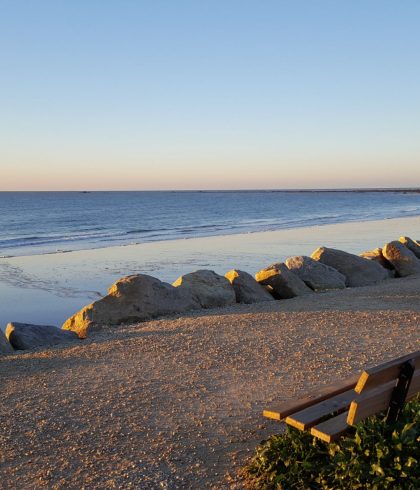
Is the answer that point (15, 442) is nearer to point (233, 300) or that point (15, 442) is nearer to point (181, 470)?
point (181, 470)

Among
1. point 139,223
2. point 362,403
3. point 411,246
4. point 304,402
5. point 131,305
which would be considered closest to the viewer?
point 362,403

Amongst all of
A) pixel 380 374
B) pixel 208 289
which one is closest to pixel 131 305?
pixel 208 289

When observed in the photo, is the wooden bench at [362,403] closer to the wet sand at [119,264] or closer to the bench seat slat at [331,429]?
the bench seat slat at [331,429]

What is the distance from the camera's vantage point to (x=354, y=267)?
42.7 feet

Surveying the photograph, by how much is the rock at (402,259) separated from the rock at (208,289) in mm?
4861

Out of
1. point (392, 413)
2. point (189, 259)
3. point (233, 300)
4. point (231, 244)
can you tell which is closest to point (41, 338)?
point (233, 300)

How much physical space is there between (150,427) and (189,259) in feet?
47.0

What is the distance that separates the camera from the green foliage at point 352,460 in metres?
3.55

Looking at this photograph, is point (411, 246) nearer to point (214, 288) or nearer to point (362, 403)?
point (214, 288)

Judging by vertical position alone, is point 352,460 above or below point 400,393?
below

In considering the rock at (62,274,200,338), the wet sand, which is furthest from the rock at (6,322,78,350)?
the wet sand

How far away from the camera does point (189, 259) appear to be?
63.6 feet

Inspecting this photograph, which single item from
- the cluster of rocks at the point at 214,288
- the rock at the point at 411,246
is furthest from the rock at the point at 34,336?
the rock at the point at 411,246

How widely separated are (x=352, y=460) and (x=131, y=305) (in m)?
6.54
